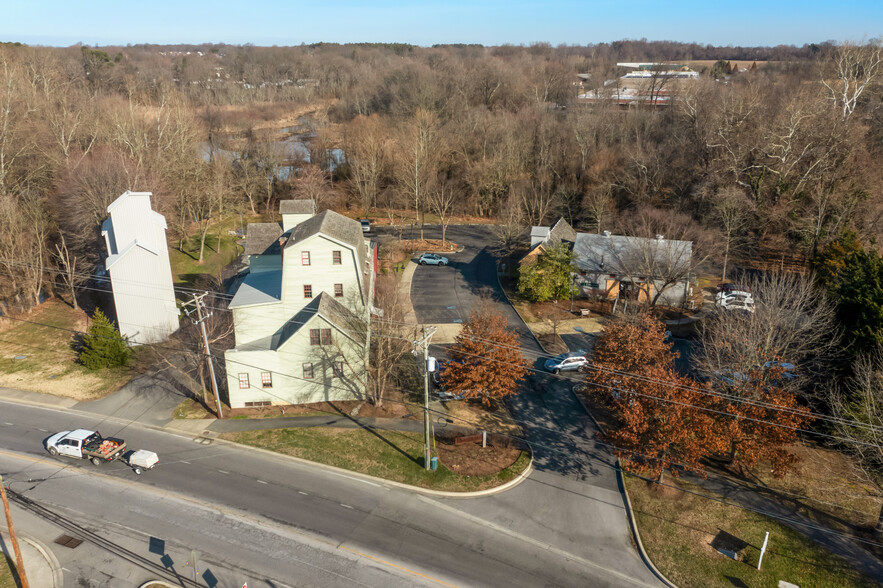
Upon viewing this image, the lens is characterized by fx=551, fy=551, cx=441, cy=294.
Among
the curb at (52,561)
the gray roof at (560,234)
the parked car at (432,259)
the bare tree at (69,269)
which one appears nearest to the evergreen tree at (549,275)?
the gray roof at (560,234)

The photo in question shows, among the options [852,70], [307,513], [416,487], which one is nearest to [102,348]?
[307,513]

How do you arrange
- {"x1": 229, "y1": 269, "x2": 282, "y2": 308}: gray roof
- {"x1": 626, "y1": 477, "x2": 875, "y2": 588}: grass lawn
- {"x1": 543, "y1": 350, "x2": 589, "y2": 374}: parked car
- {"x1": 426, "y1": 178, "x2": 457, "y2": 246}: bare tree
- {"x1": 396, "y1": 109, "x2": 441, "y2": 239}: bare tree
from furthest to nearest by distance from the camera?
{"x1": 396, "y1": 109, "x2": 441, "y2": 239}: bare tree, {"x1": 426, "y1": 178, "x2": 457, "y2": 246}: bare tree, {"x1": 543, "y1": 350, "x2": 589, "y2": 374}: parked car, {"x1": 229, "y1": 269, "x2": 282, "y2": 308}: gray roof, {"x1": 626, "y1": 477, "x2": 875, "y2": 588}: grass lawn

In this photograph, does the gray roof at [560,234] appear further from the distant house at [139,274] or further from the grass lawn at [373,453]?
the distant house at [139,274]

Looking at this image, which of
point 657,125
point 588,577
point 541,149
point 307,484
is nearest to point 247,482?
point 307,484

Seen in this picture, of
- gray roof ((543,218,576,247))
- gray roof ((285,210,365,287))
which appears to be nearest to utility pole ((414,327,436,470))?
gray roof ((285,210,365,287))

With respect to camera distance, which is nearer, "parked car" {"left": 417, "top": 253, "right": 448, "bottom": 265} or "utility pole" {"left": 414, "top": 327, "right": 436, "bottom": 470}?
Result: "utility pole" {"left": 414, "top": 327, "right": 436, "bottom": 470}

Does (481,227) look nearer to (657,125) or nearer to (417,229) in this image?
(417,229)

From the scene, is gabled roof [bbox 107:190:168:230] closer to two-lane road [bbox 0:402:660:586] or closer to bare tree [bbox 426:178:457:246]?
two-lane road [bbox 0:402:660:586]
